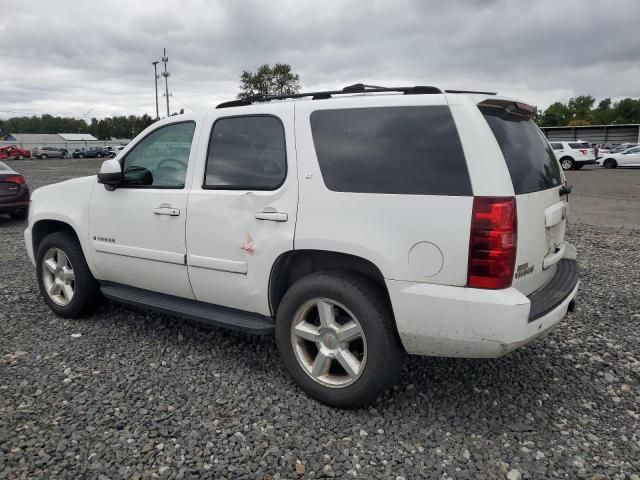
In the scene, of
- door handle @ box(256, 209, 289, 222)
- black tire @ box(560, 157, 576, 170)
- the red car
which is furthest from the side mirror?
the red car

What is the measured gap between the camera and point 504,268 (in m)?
2.57

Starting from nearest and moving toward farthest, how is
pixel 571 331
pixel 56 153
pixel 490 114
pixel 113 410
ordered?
pixel 490 114
pixel 113 410
pixel 571 331
pixel 56 153

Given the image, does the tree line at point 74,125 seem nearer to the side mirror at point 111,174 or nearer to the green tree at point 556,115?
the green tree at point 556,115

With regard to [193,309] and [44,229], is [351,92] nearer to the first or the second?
[193,309]

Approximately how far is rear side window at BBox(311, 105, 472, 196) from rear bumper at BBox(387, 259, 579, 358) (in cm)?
52

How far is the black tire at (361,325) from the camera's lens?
2816 mm

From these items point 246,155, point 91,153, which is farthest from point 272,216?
point 91,153

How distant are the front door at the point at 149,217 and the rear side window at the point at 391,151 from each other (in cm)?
113

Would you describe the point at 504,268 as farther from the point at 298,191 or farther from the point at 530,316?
the point at 298,191

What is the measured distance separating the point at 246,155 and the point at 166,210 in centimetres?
71

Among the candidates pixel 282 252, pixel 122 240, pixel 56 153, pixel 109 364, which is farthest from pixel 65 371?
pixel 56 153

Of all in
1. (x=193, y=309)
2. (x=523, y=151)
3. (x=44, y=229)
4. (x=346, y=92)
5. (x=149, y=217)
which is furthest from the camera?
(x=44, y=229)

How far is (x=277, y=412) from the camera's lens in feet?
10.0

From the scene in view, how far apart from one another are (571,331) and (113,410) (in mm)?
3510
